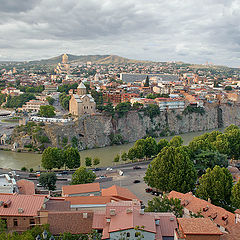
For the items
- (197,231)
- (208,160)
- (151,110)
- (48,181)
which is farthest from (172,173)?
(151,110)

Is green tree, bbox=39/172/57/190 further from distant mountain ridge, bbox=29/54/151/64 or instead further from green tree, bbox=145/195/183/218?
distant mountain ridge, bbox=29/54/151/64

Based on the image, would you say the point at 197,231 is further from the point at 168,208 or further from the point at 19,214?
the point at 19,214

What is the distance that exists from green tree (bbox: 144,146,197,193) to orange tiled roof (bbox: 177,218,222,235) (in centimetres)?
747

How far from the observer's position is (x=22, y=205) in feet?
31.4

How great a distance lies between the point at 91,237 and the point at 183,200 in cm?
552

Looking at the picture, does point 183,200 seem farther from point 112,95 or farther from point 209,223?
point 112,95

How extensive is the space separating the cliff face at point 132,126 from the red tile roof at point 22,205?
19.5 metres

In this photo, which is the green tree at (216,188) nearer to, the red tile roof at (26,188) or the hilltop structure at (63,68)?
the red tile roof at (26,188)

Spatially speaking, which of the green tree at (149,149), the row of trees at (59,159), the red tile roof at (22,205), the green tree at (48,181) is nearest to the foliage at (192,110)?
the green tree at (149,149)

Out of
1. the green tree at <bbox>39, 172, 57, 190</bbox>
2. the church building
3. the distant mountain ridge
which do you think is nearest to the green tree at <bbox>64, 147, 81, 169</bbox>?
the green tree at <bbox>39, 172, 57, 190</bbox>

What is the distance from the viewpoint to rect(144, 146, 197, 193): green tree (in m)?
15.8

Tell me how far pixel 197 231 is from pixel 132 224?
66.7 inches

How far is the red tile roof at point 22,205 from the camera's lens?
364 inches

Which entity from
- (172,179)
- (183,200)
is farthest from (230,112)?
(183,200)
